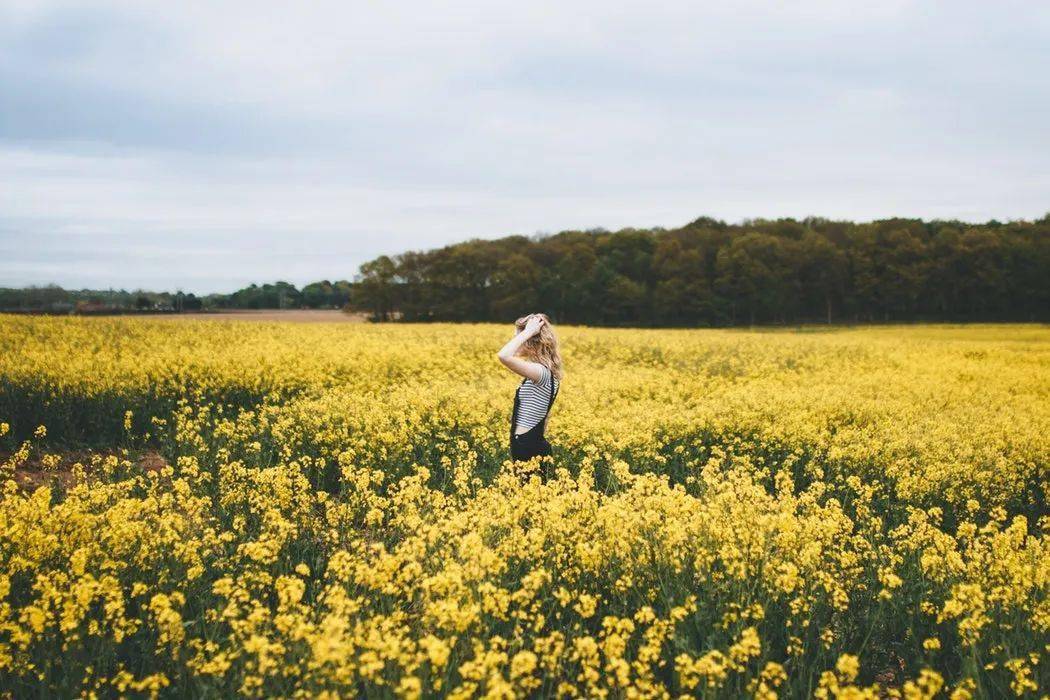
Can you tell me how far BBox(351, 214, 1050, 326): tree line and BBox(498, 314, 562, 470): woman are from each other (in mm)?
63888

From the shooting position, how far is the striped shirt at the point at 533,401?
693cm

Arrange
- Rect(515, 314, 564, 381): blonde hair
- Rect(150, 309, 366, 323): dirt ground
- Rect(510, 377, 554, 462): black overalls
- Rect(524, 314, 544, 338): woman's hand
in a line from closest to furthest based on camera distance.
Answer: Rect(524, 314, 544, 338): woman's hand → Rect(515, 314, 564, 381): blonde hair → Rect(510, 377, 554, 462): black overalls → Rect(150, 309, 366, 323): dirt ground

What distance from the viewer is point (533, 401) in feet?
23.0

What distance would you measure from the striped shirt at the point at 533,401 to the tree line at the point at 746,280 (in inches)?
2517

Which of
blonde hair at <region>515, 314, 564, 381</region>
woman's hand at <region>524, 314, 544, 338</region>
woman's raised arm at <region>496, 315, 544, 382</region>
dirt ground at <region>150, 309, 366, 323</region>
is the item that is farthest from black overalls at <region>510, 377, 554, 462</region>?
dirt ground at <region>150, 309, 366, 323</region>

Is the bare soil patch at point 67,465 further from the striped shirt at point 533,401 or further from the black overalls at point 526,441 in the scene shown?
the striped shirt at point 533,401

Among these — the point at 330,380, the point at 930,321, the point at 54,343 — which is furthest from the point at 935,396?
the point at 930,321

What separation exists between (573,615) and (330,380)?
10.9m

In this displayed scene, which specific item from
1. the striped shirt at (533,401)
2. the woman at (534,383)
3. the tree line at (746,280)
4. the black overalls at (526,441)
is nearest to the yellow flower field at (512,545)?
the black overalls at (526,441)

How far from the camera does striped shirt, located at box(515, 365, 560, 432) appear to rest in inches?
273

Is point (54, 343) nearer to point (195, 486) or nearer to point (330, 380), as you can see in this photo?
point (330, 380)

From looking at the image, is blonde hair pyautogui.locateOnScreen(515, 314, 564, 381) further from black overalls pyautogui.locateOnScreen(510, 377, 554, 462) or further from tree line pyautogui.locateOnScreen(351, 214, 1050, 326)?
tree line pyautogui.locateOnScreen(351, 214, 1050, 326)

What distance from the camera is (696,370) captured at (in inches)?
739

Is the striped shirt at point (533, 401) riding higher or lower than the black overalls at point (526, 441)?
higher
